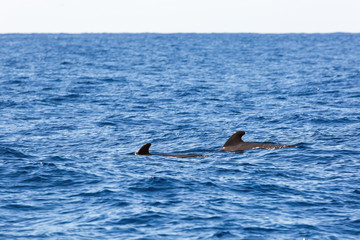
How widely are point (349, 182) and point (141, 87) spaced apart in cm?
2990

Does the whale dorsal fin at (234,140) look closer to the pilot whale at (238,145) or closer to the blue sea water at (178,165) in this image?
the pilot whale at (238,145)

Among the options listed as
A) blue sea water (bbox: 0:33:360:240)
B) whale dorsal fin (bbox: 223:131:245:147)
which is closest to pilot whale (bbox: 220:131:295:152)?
whale dorsal fin (bbox: 223:131:245:147)

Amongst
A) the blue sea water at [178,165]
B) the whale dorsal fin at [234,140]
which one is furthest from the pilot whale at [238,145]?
the blue sea water at [178,165]

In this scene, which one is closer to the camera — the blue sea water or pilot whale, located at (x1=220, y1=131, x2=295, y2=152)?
the blue sea water

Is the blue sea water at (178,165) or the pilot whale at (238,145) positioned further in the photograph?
the pilot whale at (238,145)

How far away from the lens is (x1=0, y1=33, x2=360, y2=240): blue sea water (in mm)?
12844

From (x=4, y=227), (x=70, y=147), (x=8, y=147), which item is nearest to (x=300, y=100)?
(x=70, y=147)

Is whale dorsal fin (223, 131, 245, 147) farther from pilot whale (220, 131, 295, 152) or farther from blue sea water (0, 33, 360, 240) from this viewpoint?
blue sea water (0, 33, 360, 240)

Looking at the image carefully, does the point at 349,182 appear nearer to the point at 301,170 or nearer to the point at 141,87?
the point at 301,170

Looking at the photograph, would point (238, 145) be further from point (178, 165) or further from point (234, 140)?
point (178, 165)

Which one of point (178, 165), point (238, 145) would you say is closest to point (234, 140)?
point (238, 145)

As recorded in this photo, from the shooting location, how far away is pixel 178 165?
18453mm

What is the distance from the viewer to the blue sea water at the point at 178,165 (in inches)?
506

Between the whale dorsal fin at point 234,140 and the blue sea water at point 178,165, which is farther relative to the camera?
the whale dorsal fin at point 234,140
